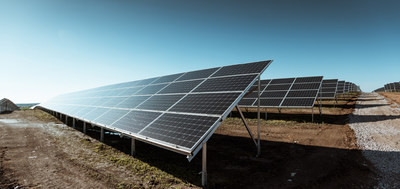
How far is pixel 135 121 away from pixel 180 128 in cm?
343

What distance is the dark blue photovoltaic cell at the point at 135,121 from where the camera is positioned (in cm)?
835

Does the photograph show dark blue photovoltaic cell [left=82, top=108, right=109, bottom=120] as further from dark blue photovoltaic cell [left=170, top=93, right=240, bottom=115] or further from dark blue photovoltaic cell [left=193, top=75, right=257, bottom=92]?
dark blue photovoltaic cell [left=193, top=75, right=257, bottom=92]

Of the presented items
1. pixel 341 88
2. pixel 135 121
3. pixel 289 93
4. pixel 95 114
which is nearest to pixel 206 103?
pixel 135 121

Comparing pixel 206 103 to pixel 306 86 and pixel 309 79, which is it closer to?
pixel 306 86

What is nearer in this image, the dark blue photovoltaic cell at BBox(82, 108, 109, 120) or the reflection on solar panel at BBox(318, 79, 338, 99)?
the dark blue photovoltaic cell at BBox(82, 108, 109, 120)

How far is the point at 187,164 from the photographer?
8.41m

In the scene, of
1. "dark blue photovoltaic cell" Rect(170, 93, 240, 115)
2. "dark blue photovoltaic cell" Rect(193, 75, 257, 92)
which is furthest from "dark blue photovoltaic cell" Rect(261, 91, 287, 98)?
"dark blue photovoltaic cell" Rect(170, 93, 240, 115)

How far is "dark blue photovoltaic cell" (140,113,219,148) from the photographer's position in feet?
19.6

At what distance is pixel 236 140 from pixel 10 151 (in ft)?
44.1

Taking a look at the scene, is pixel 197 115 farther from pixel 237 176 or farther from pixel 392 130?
pixel 392 130

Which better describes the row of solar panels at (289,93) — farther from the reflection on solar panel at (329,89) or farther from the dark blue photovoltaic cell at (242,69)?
the dark blue photovoltaic cell at (242,69)

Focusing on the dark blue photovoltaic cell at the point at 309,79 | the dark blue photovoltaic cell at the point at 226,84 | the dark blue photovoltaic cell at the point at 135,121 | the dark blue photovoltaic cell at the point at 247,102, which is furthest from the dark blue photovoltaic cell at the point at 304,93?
the dark blue photovoltaic cell at the point at 135,121

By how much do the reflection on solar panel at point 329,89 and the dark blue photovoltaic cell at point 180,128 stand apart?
24.1 meters

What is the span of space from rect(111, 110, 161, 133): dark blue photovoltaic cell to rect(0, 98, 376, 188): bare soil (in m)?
1.64
